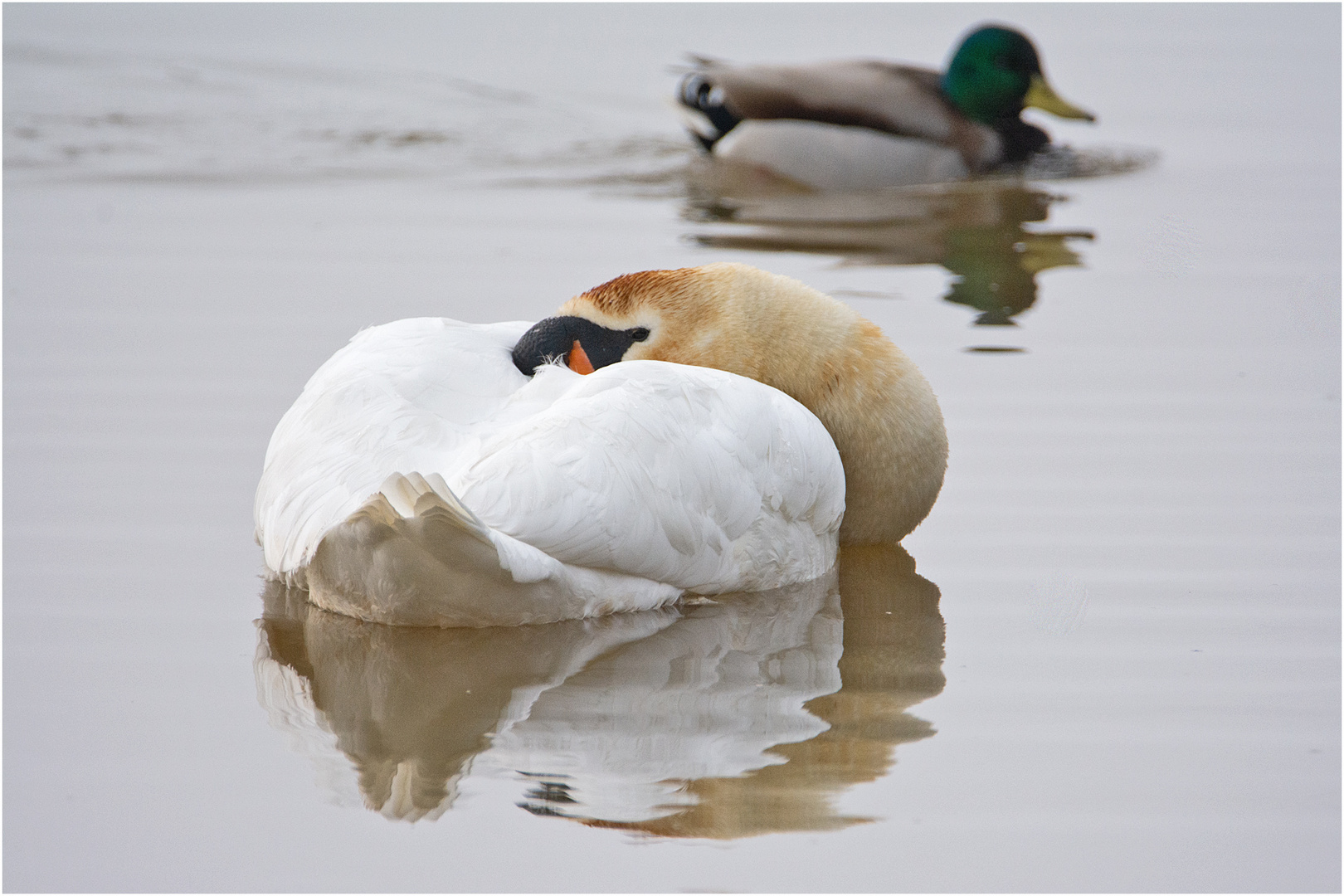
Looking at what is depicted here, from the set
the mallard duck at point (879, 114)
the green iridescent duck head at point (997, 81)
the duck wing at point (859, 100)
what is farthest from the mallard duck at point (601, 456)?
the green iridescent duck head at point (997, 81)

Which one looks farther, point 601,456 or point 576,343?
point 576,343

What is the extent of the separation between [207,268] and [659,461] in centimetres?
446

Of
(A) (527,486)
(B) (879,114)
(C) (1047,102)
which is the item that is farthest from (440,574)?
(C) (1047,102)

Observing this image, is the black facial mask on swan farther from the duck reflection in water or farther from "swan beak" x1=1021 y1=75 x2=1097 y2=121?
"swan beak" x1=1021 y1=75 x2=1097 y2=121

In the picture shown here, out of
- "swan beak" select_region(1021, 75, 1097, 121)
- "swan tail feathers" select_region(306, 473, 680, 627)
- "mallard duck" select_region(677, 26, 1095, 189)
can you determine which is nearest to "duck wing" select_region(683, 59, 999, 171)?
"mallard duck" select_region(677, 26, 1095, 189)

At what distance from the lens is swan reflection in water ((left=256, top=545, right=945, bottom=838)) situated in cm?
324

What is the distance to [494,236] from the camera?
8320 millimetres

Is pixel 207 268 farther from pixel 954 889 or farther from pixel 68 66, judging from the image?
pixel 68 66

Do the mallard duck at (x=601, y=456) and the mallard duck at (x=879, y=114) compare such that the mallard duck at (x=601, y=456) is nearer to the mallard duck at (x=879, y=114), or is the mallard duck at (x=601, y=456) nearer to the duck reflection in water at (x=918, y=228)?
the duck reflection in water at (x=918, y=228)

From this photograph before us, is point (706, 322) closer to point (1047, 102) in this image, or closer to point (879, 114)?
point (879, 114)

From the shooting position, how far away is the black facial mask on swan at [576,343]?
4457 mm

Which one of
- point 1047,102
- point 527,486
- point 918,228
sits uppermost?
point 1047,102

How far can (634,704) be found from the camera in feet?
12.0

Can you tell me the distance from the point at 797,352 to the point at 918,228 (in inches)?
171
